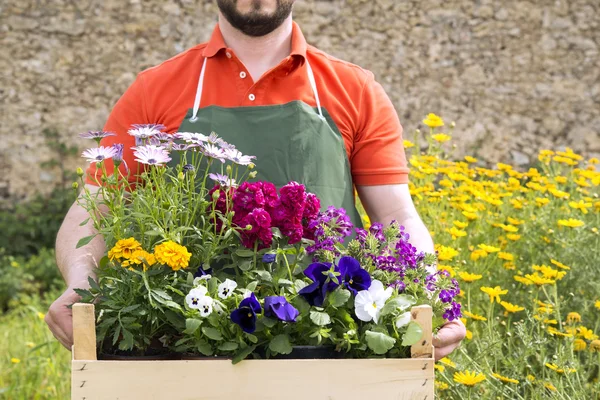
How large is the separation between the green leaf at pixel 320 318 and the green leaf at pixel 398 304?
10 centimetres

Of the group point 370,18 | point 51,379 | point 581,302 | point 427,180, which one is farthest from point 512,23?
point 51,379

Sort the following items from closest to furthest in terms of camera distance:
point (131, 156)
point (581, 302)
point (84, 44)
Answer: point (131, 156)
point (581, 302)
point (84, 44)

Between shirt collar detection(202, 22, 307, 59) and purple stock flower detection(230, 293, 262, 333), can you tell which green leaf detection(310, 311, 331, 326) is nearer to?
purple stock flower detection(230, 293, 262, 333)

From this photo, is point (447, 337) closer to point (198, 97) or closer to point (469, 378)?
point (469, 378)

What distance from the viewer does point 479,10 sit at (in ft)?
25.4

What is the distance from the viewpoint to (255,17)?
1.91 m

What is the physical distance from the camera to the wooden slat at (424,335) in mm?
1347

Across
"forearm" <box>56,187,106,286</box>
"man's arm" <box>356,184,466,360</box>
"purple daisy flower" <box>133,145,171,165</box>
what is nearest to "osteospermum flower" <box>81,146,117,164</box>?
"purple daisy flower" <box>133,145,171,165</box>

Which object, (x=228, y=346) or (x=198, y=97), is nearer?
(x=228, y=346)

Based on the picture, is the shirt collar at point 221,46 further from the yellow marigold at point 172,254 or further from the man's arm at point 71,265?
the yellow marigold at point 172,254

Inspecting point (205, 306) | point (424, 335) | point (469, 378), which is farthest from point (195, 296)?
point (469, 378)

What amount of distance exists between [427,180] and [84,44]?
4851 mm

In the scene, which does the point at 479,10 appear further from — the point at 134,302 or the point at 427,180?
the point at 134,302

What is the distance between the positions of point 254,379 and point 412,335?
0.90 feet
